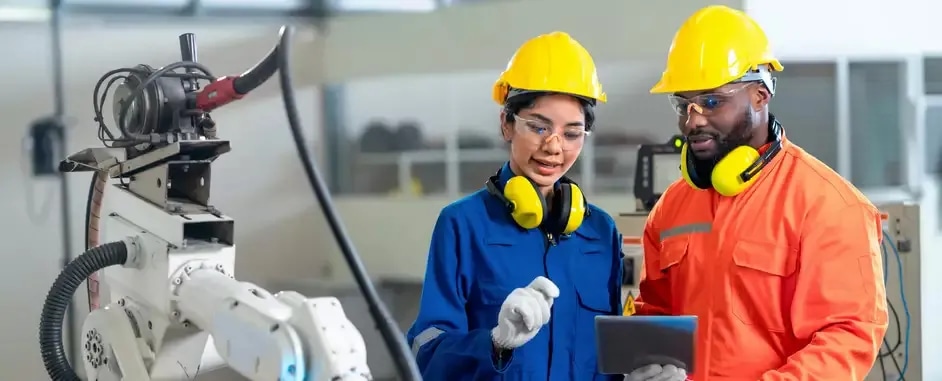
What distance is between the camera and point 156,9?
4.53 meters

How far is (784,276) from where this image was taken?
5.53 feet

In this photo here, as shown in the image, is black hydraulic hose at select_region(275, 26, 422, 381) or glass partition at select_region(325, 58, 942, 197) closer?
black hydraulic hose at select_region(275, 26, 422, 381)

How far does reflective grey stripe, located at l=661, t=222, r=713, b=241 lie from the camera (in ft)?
5.89

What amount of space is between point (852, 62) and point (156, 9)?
388 cm

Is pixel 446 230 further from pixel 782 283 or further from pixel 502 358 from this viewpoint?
pixel 782 283

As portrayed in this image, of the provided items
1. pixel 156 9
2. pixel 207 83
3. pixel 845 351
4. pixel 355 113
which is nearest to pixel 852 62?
pixel 355 113

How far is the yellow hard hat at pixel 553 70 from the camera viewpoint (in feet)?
5.73

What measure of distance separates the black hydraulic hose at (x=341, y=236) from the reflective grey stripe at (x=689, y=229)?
82 cm

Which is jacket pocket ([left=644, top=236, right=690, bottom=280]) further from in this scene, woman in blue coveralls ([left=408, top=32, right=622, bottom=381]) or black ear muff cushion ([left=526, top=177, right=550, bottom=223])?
black ear muff cushion ([left=526, top=177, right=550, bottom=223])

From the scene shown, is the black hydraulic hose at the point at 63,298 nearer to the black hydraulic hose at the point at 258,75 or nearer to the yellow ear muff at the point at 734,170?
the black hydraulic hose at the point at 258,75

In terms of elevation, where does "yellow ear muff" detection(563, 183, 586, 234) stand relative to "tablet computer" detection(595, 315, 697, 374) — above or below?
above

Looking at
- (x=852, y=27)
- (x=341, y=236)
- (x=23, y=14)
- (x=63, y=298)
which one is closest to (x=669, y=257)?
(x=341, y=236)

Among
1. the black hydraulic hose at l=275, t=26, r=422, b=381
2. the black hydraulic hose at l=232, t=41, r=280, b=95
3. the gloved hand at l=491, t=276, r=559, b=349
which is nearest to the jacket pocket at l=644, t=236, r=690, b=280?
the gloved hand at l=491, t=276, r=559, b=349

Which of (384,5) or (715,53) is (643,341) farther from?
(384,5)
